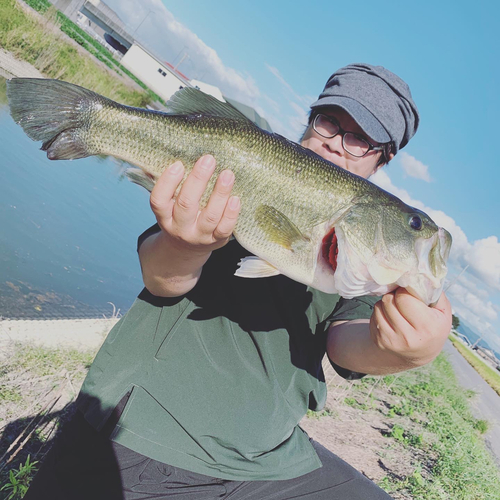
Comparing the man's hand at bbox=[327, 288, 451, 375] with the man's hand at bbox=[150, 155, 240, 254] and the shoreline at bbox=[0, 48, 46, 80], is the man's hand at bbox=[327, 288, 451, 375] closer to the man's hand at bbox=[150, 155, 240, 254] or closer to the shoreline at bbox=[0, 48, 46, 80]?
the man's hand at bbox=[150, 155, 240, 254]

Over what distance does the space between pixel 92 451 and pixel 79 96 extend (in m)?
1.98

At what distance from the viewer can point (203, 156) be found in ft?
7.37

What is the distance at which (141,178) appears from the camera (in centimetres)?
240

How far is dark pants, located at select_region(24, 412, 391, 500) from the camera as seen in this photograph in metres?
2.31

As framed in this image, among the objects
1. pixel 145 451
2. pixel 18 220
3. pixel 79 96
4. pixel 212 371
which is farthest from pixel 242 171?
pixel 18 220

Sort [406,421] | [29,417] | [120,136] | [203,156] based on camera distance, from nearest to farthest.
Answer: [203,156] → [120,136] → [29,417] → [406,421]

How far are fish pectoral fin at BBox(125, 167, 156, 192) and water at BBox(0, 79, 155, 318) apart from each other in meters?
4.90

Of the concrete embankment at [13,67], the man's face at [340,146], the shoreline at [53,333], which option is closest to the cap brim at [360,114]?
the man's face at [340,146]

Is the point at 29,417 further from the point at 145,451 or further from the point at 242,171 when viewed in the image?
the point at 242,171

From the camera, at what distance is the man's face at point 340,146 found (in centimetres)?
317

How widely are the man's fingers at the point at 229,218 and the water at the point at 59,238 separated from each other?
5.22m

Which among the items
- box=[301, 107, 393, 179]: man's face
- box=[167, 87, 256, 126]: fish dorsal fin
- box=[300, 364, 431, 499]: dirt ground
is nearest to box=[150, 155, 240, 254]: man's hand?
box=[167, 87, 256, 126]: fish dorsal fin

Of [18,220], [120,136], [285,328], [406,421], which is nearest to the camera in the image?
[120,136]

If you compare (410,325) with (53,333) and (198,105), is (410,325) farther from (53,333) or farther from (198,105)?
(53,333)
